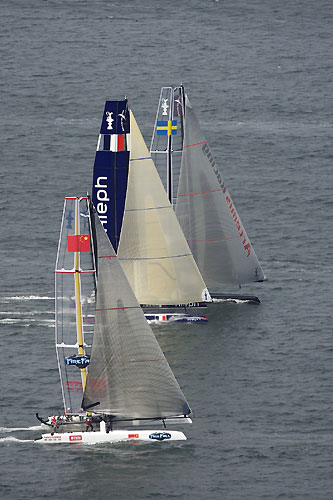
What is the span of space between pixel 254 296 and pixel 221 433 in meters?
24.2

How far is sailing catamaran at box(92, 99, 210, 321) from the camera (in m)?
99.2

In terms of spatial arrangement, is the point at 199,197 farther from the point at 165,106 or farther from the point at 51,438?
the point at 51,438

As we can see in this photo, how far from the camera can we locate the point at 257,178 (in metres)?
140

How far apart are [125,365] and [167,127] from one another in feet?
87.7

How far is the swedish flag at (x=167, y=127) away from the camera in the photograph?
4107 inches

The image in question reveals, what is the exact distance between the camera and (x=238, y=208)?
13050 centimetres

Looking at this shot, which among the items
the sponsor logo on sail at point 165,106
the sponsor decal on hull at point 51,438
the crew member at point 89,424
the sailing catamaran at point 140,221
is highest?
the sponsor logo on sail at point 165,106

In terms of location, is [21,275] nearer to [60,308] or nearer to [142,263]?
[142,263]

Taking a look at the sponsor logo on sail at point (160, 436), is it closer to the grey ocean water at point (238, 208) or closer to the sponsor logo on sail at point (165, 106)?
the grey ocean water at point (238, 208)

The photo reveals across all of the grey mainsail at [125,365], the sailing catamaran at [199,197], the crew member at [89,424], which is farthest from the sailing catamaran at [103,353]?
the sailing catamaran at [199,197]

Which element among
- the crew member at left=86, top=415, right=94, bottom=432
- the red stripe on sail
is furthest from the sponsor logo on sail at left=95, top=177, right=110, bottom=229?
the crew member at left=86, top=415, right=94, bottom=432

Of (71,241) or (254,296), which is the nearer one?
(71,241)

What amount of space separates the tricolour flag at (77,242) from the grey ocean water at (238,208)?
10194mm

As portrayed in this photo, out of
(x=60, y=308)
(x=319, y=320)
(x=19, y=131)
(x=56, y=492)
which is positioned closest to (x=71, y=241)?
(x=60, y=308)
